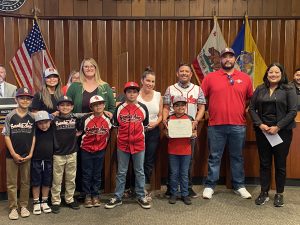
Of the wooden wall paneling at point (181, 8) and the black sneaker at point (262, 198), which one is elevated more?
the wooden wall paneling at point (181, 8)

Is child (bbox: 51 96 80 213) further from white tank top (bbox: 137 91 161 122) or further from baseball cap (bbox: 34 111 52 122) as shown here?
white tank top (bbox: 137 91 161 122)

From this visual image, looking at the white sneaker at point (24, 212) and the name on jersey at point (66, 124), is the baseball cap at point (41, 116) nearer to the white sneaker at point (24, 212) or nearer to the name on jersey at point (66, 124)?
the name on jersey at point (66, 124)

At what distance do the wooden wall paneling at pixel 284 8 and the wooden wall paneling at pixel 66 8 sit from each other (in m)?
3.20

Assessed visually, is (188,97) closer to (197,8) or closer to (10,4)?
(197,8)

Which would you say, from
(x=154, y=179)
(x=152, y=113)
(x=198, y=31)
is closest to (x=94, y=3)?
(x=198, y=31)

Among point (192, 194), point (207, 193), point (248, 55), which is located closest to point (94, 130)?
point (192, 194)

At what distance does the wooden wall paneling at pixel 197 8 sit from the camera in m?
5.53

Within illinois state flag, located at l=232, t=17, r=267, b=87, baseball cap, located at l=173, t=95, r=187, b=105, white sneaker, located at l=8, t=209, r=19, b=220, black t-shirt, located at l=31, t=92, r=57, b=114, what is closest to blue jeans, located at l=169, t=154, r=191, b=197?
baseball cap, located at l=173, t=95, r=187, b=105

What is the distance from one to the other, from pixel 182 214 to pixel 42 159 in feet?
4.65

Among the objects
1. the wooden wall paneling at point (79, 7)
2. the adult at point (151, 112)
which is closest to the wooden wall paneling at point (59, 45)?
the wooden wall paneling at point (79, 7)

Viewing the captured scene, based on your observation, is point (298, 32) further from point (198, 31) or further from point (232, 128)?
point (232, 128)

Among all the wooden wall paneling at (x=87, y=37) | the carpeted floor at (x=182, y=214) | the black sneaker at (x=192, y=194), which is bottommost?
the carpeted floor at (x=182, y=214)

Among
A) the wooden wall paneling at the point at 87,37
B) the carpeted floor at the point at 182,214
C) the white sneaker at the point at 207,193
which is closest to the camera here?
the carpeted floor at the point at 182,214

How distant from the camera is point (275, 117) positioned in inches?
136
